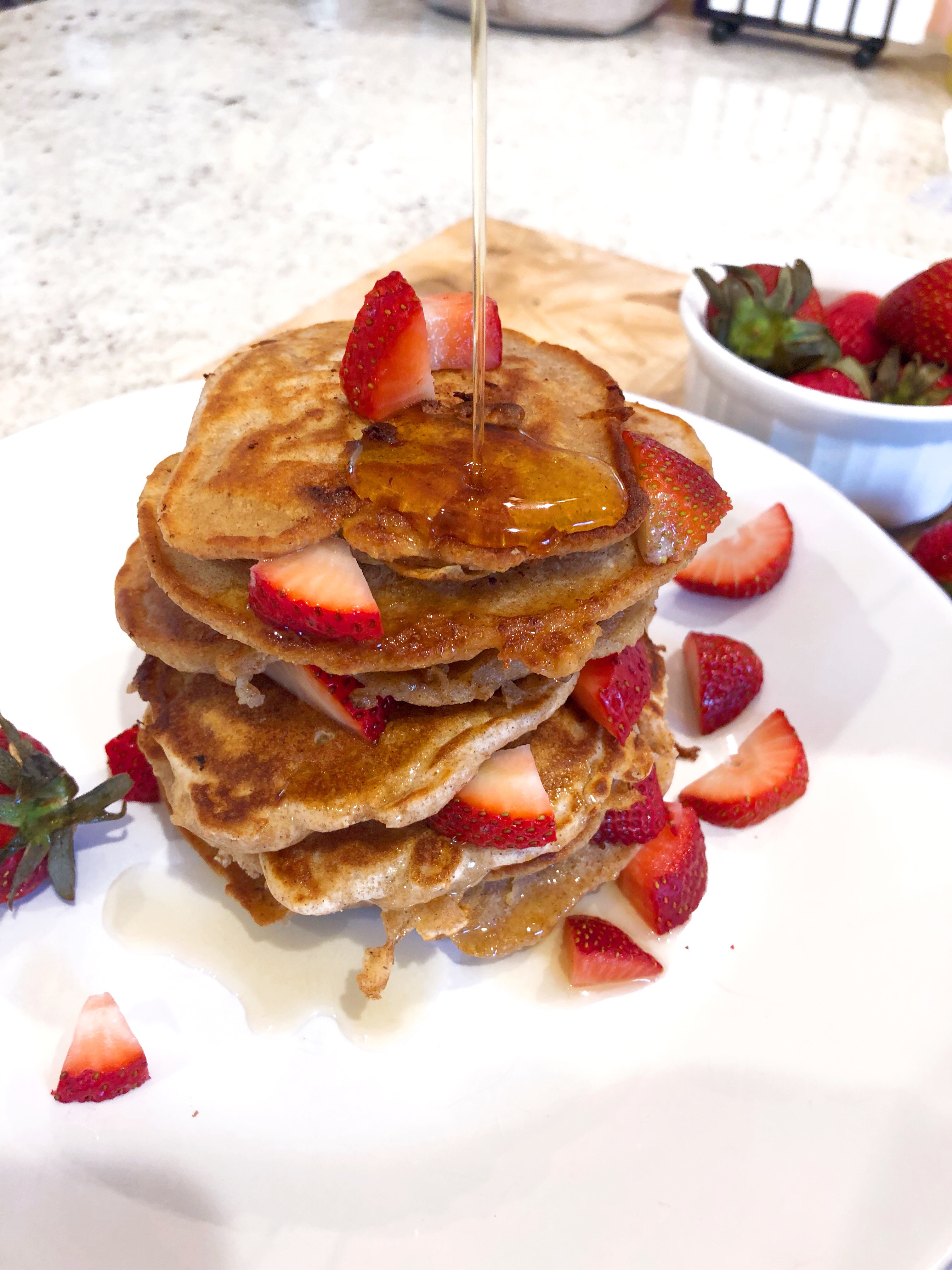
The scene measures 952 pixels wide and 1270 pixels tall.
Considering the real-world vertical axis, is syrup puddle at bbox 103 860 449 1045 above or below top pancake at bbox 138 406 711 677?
below

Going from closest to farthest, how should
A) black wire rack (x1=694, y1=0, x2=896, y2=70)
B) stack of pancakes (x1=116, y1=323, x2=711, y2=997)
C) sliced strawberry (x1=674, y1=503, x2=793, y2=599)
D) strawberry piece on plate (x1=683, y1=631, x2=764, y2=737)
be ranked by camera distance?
1. stack of pancakes (x1=116, y1=323, x2=711, y2=997)
2. strawberry piece on plate (x1=683, y1=631, x2=764, y2=737)
3. sliced strawberry (x1=674, y1=503, x2=793, y2=599)
4. black wire rack (x1=694, y1=0, x2=896, y2=70)

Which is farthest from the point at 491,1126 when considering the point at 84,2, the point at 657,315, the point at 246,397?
the point at 84,2

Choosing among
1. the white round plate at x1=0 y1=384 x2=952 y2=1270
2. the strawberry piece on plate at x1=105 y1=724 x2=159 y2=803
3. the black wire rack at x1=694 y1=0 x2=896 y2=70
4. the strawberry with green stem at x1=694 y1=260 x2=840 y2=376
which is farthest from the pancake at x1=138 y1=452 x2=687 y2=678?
the black wire rack at x1=694 y1=0 x2=896 y2=70

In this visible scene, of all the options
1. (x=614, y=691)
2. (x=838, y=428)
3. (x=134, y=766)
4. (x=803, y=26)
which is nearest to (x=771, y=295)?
(x=838, y=428)

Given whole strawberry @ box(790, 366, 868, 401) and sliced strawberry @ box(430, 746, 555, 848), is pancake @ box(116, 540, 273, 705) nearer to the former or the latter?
sliced strawberry @ box(430, 746, 555, 848)

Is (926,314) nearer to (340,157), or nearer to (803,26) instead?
(340,157)

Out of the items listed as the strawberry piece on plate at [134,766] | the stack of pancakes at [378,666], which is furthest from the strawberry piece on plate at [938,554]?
the strawberry piece on plate at [134,766]

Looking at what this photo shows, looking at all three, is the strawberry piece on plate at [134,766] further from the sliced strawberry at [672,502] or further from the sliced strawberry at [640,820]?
the sliced strawberry at [672,502]
